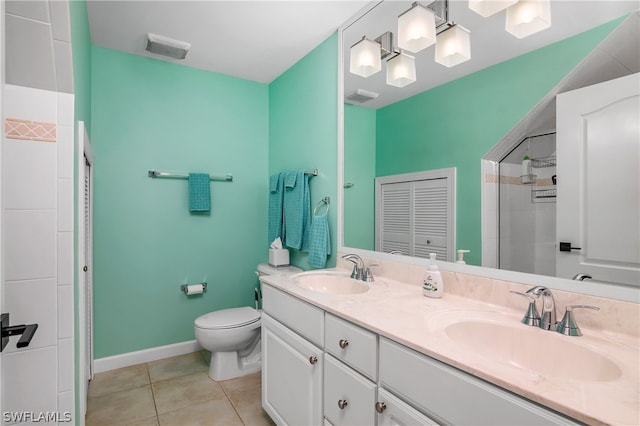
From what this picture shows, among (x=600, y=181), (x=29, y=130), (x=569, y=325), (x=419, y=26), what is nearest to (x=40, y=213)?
(x=29, y=130)

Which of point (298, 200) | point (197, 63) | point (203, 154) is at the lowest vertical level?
point (298, 200)

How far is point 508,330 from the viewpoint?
3.62ft

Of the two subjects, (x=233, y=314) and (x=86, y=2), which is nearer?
(x=86, y=2)

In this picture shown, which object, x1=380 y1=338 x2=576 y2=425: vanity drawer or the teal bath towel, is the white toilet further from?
x1=380 y1=338 x2=576 y2=425: vanity drawer

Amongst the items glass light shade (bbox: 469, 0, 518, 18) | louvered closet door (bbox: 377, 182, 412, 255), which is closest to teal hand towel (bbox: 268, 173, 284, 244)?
louvered closet door (bbox: 377, 182, 412, 255)

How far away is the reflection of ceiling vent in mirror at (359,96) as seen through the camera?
79.3 inches

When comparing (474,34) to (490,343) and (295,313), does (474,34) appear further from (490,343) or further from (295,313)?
(295,313)

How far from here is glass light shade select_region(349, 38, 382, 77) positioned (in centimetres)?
194

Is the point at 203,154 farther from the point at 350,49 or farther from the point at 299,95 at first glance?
the point at 350,49

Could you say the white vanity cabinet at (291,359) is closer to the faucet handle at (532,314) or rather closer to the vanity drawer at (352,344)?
the vanity drawer at (352,344)

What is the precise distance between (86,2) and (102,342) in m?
2.31

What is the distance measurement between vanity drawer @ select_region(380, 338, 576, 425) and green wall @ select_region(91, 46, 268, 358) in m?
2.18

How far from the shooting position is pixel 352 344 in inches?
47.8

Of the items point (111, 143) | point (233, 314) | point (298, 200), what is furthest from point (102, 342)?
point (298, 200)
